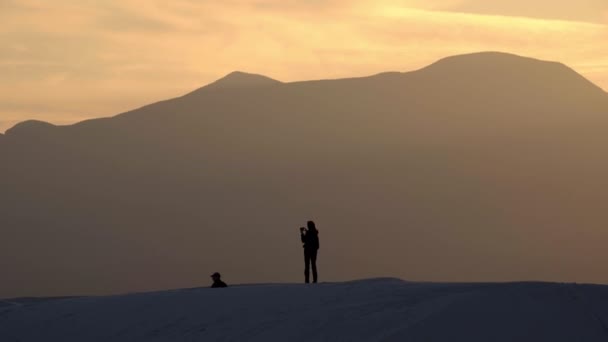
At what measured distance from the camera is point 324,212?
173 metres

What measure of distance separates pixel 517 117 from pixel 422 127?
616 inches

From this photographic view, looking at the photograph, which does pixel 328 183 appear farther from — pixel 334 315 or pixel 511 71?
pixel 334 315

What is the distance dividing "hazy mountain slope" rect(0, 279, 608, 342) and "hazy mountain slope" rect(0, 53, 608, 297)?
13151 centimetres

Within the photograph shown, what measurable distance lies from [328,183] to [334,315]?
161 metres

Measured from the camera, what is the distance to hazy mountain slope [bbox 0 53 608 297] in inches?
6319

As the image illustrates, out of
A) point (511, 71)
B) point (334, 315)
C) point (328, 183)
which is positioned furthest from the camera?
point (511, 71)

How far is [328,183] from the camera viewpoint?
175375 millimetres

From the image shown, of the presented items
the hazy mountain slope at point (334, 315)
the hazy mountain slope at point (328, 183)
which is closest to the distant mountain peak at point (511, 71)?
the hazy mountain slope at point (328, 183)

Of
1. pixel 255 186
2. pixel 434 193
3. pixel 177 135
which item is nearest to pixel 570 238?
pixel 434 193

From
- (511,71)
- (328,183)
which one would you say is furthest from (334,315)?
(511,71)

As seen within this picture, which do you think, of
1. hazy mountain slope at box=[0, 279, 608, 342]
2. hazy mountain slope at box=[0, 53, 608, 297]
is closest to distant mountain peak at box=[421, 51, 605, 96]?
hazy mountain slope at box=[0, 53, 608, 297]

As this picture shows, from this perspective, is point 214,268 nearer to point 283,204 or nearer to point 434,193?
point 283,204

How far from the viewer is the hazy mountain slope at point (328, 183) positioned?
527 ft

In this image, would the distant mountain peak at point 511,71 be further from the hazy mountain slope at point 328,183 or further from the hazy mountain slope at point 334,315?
the hazy mountain slope at point 334,315
